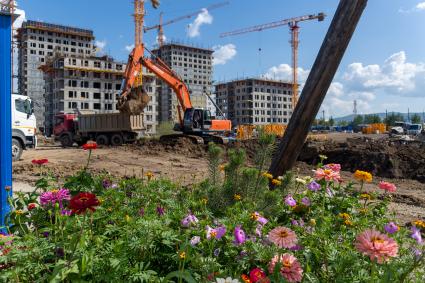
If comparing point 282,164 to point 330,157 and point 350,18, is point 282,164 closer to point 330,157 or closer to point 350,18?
point 350,18

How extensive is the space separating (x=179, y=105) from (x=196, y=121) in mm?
2223

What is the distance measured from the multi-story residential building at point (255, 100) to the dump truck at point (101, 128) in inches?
4062

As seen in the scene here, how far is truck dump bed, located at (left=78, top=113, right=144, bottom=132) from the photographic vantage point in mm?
25719

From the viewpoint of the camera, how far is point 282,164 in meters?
4.25

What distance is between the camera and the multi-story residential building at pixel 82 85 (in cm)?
9106

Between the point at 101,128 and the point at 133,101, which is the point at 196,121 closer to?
the point at 133,101

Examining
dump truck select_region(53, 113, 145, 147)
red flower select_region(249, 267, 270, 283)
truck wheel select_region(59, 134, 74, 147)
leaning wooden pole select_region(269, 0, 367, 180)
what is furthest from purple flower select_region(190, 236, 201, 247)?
truck wheel select_region(59, 134, 74, 147)

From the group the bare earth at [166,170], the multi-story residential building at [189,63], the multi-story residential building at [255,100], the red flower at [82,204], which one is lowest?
the bare earth at [166,170]

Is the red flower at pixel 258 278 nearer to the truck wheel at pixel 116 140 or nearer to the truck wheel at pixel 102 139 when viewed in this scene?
the truck wheel at pixel 116 140

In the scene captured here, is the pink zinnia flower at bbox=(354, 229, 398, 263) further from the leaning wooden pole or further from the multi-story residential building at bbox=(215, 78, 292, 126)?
the multi-story residential building at bbox=(215, 78, 292, 126)

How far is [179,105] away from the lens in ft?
83.1

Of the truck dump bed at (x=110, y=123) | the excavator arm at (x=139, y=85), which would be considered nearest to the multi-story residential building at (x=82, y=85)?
the truck dump bed at (x=110, y=123)

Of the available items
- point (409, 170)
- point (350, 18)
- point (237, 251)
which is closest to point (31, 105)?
point (409, 170)

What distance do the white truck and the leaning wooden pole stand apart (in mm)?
13571
